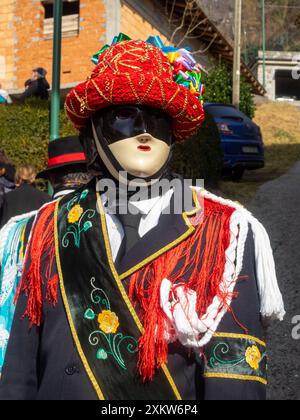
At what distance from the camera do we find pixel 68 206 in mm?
2480

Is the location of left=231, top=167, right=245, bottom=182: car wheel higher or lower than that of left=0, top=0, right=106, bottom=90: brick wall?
lower

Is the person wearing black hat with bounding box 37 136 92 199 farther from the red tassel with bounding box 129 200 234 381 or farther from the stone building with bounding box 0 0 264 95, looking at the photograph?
the stone building with bounding box 0 0 264 95

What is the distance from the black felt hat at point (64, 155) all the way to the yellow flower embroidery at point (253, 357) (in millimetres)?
2851

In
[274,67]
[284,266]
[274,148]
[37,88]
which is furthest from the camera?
[274,67]

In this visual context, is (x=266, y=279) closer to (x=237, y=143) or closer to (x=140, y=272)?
(x=140, y=272)

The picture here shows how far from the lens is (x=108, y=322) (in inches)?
85.7

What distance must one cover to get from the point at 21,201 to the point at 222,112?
9.22m

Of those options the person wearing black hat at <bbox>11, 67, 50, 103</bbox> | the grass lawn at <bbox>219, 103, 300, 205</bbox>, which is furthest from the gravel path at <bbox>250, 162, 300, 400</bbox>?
the person wearing black hat at <bbox>11, 67, 50, 103</bbox>

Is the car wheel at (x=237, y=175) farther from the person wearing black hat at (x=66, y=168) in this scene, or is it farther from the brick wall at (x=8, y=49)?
the person wearing black hat at (x=66, y=168)

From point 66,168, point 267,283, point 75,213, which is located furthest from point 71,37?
point 267,283

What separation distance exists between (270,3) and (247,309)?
197ft

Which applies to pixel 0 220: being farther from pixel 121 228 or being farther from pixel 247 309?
pixel 247 309

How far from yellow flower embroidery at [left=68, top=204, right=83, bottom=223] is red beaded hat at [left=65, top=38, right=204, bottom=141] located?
317 millimetres

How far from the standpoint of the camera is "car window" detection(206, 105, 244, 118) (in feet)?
45.8
